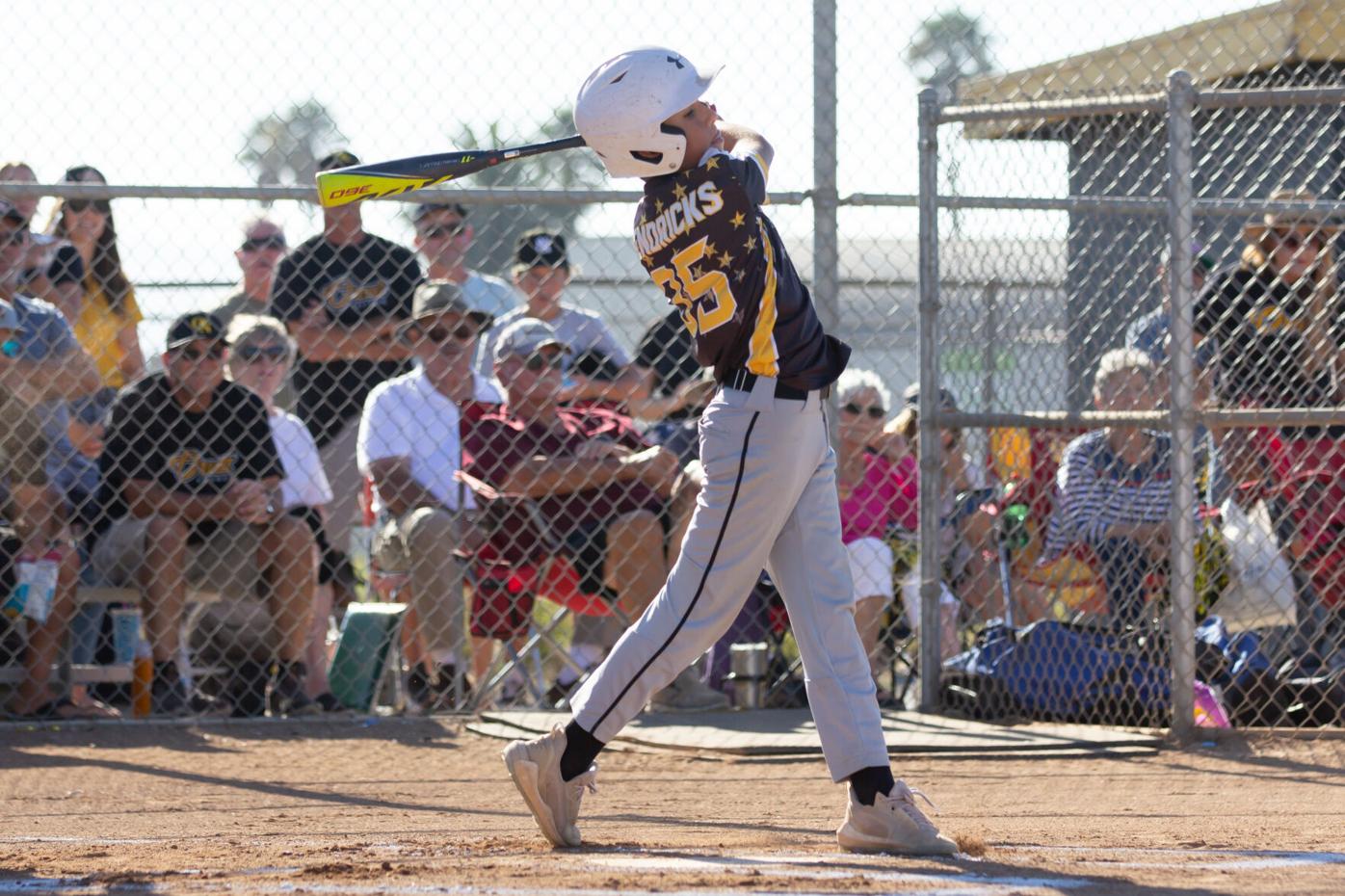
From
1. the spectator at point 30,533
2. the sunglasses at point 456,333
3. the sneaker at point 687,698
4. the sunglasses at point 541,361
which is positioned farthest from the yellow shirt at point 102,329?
the sneaker at point 687,698

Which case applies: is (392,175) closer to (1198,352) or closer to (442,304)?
(442,304)

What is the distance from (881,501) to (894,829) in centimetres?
385

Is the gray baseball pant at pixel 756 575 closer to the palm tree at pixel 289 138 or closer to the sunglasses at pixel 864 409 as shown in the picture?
the palm tree at pixel 289 138

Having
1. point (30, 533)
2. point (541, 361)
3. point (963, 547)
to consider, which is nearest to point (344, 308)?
point (541, 361)

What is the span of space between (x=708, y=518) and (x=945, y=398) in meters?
3.32

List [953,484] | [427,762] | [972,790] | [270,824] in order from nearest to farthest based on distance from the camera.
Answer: [270,824], [972,790], [427,762], [953,484]

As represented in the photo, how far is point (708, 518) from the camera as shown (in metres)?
3.79

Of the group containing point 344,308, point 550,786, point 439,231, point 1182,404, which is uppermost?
point 439,231

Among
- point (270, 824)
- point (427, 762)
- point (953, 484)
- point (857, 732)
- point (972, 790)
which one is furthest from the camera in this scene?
point (953, 484)

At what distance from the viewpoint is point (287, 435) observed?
7.47 m

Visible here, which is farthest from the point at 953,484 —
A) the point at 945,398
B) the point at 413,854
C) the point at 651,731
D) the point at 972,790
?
the point at 413,854

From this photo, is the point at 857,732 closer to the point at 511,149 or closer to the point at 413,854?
the point at 413,854

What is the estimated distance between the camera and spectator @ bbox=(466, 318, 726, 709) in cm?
678

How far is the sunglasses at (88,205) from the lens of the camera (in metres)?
7.31
